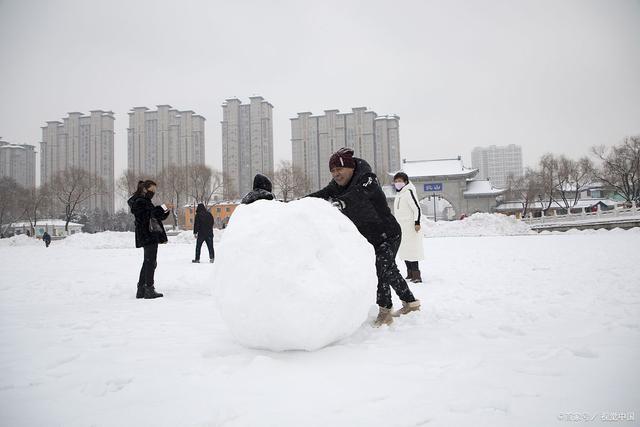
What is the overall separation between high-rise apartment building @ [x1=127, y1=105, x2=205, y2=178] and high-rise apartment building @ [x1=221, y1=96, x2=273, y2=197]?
4395mm

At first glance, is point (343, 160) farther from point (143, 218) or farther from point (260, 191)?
point (143, 218)

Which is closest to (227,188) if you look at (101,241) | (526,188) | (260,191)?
(101,241)

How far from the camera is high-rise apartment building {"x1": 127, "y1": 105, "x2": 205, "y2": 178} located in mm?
58219

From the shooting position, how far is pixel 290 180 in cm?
4841

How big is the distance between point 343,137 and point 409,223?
53068 millimetres

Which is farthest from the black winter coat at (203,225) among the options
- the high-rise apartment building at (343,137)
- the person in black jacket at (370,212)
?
the high-rise apartment building at (343,137)

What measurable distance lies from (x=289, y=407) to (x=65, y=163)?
66666mm

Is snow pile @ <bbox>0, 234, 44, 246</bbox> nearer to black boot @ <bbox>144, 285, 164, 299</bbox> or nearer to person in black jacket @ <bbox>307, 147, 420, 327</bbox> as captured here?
black boot @ <bbox>144, 285, 164, 299</bbox>

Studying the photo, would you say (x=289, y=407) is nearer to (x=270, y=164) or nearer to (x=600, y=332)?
(x=600, y=332)

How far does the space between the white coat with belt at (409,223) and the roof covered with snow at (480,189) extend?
1744 inches

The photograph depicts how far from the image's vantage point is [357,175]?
155 inches

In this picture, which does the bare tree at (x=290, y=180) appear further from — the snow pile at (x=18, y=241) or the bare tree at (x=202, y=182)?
the snow pile at (x=18, y=241)

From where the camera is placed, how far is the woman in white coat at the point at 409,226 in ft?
21.3

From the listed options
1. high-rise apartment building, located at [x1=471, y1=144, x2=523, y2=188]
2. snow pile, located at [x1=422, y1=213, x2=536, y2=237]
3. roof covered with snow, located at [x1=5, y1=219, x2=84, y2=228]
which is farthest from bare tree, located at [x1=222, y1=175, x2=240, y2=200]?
high-rise apartment building, located at [x1=471, y1=144, x2=523, y2=188]
